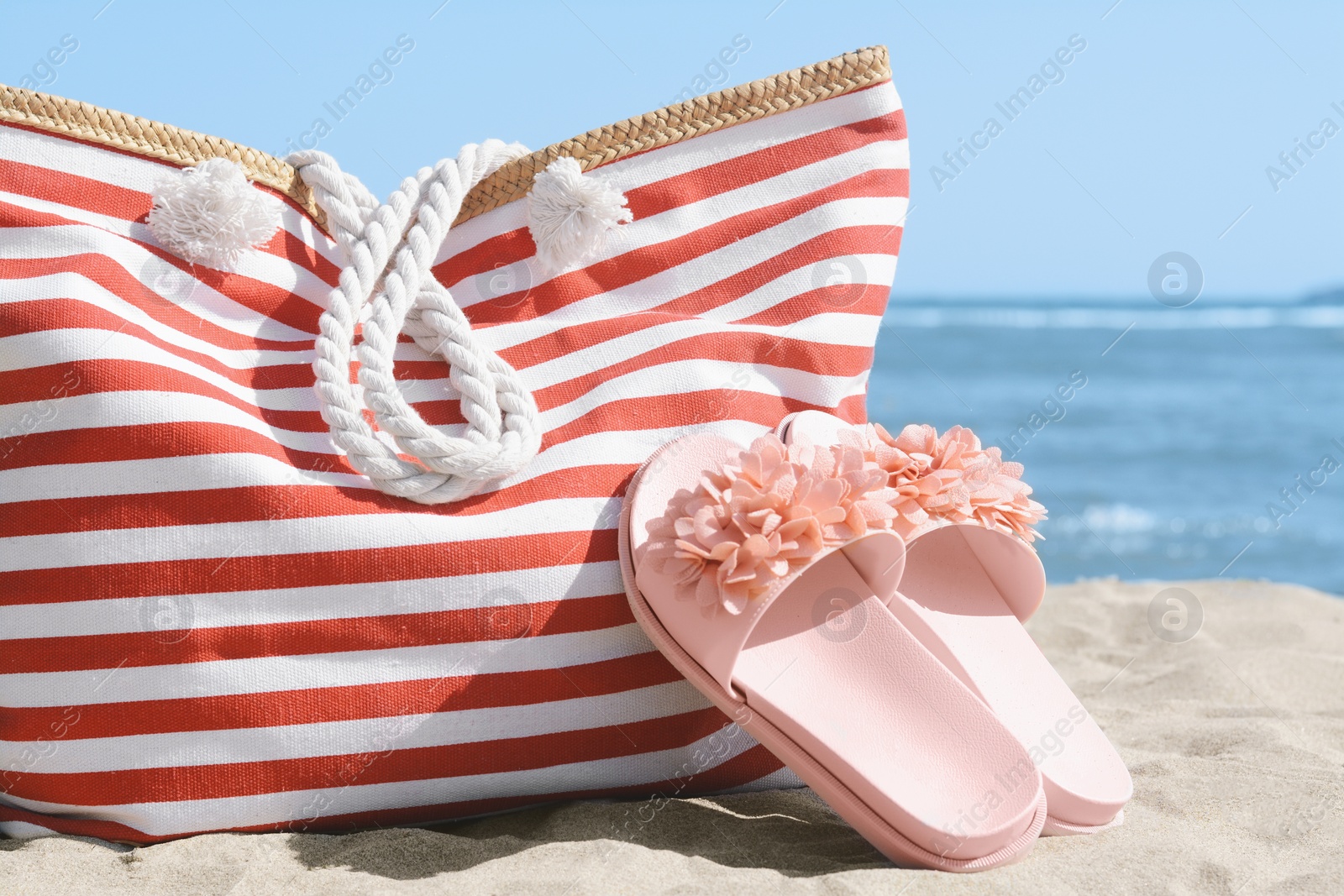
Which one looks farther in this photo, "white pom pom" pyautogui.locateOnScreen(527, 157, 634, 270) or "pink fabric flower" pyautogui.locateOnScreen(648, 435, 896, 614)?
"white pom pom" pyautogui.locateOnScreen(527, 157, 634, 270)

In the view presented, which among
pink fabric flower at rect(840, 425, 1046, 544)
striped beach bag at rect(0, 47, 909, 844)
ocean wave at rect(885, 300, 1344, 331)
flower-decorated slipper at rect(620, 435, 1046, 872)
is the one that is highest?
pink fabric flower at rect(840, 425, 1046, 544)

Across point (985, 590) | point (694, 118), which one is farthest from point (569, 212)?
point (985, 590)

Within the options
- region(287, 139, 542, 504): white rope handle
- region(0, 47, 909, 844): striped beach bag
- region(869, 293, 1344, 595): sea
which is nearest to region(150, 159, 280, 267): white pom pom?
region(0, 47, 909, 844): striped beach bag

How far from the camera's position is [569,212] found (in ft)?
5.98

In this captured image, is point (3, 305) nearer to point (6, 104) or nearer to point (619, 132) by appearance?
point (6, 104)

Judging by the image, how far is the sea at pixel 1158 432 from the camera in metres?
5.59

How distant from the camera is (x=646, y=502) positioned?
64.0 inches

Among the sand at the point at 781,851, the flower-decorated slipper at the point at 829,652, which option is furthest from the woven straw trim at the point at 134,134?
the sand at the point at 781,851

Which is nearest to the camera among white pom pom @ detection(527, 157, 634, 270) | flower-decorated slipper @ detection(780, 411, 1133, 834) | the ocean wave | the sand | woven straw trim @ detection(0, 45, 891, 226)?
the sand

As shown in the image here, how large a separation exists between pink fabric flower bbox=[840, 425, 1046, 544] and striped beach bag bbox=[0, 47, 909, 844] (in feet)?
0.76

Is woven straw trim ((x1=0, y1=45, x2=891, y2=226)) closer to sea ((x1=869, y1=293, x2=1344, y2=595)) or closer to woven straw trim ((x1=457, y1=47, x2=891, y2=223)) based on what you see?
woven straw trim ((x1=457, y1=47, x2=891, y2=223))

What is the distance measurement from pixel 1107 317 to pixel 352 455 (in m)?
26.1

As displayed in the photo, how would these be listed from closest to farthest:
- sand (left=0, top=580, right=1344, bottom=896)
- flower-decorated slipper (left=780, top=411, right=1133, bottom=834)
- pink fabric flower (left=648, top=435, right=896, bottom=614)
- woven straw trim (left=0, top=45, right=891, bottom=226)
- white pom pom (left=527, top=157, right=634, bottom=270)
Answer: sand (left=0, top=580, right=1344, bottom=896) → pink fabric flower (left=648, top=435, right=896, bottom=614) → flower-decorated slipper (left=780, top=411, right=1133, bottom=834) → woven straw trim (left=0, top=45, right=891, bottom=226) → white pom pom (left=527, top=157, right=634, bottom=270)

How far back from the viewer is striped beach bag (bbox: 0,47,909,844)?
1512 millimetres
